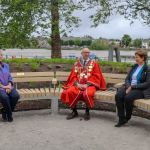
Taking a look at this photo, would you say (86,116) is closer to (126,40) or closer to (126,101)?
(126,101)

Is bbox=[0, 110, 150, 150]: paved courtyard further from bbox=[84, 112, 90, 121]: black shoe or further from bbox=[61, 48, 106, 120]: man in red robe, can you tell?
bbox=[61, 48, 106, 120]: man in red robe

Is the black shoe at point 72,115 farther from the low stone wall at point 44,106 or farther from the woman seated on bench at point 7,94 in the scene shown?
the woman seated on bench at point 7,94

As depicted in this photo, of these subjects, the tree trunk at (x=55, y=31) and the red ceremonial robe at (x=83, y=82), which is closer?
the red ceremonial robe at (x=83, y=82)

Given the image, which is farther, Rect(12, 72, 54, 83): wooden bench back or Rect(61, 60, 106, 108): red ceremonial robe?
Rect(12, 72, 54, 83): wooden bench back

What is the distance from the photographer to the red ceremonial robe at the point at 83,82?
8641 mm

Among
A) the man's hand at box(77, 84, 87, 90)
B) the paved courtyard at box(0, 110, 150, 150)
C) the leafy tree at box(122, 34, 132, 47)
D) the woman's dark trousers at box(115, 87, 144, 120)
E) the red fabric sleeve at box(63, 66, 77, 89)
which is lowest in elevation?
the paved courtyard at box(0, 110, 150, 150)

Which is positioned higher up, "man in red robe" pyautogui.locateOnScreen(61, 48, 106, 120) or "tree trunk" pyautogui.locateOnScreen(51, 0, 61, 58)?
"tree trunk" pyautogui.locateOnScreen(51, 0, 61, 58)

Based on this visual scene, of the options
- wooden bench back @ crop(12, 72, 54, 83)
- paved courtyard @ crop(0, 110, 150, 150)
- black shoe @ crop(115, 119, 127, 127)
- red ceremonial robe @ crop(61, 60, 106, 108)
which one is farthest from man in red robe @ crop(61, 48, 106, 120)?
black shoe @ crop(115, 119, 127, 127)

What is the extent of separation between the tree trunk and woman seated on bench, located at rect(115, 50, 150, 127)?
537 centimetres

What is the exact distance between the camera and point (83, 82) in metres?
8.99

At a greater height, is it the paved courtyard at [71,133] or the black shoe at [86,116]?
the black shoe at [86,116]

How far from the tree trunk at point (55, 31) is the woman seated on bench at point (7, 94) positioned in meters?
4.80

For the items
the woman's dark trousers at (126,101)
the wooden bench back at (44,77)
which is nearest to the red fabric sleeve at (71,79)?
the wooden bench back at (44,77)

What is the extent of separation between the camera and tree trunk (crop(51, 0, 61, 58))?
1327cm
